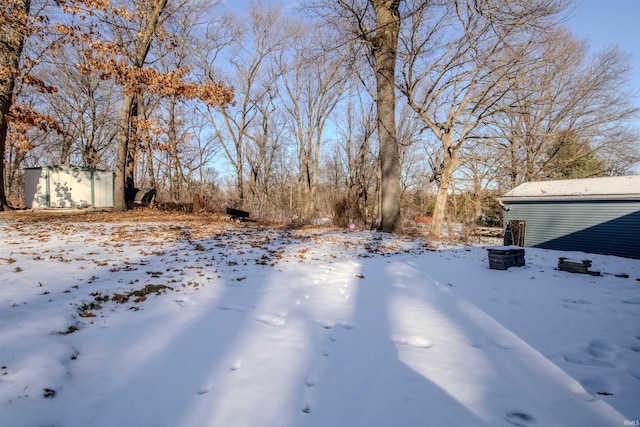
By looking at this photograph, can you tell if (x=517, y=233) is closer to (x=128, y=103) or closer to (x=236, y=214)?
(x=236, y=214)

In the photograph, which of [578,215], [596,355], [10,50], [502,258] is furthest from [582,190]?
[10,50]

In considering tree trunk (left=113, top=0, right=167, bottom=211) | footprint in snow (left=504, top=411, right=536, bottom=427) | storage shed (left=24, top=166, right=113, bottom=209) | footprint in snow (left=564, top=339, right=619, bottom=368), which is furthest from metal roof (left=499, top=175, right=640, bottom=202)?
storage shed (left=24, top=166, right=113, bottom=209)

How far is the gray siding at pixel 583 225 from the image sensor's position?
13.8 meters

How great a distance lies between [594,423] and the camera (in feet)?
5.86

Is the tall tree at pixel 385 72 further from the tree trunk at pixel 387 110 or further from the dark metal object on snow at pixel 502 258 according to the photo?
the dark metal object on snow at pixel 502 258

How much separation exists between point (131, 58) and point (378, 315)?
14628mm

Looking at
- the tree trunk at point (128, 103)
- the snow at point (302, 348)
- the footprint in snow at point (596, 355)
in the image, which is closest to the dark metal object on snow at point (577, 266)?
the snow at point (302, 348)

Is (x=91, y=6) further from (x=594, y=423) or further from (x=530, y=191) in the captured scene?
(x=530, y=191)

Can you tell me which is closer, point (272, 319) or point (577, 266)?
point (272, 319)

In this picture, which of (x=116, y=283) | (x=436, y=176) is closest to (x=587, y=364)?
(x=116, y=283)

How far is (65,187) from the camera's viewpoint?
1673 cm

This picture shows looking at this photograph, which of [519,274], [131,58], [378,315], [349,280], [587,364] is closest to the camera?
[587,364]

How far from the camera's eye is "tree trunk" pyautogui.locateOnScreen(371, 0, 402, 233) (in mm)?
11680

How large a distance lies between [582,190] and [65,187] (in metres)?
25.6
